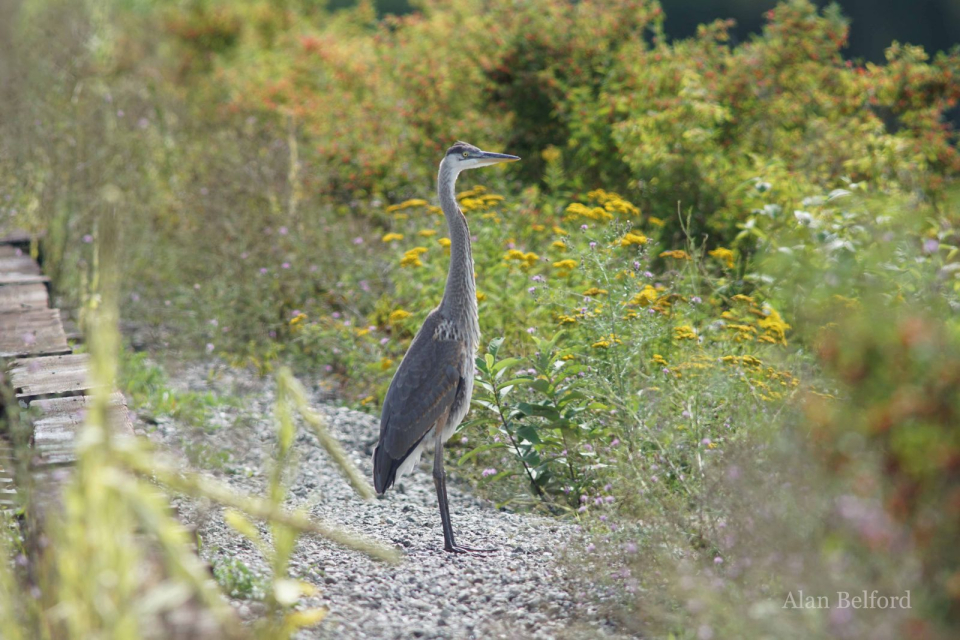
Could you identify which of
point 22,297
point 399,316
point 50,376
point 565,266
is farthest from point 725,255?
point 22,297

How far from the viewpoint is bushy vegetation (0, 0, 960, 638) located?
228 centimetres

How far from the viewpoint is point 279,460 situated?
2379mm

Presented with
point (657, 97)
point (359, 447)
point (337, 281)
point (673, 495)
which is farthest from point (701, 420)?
point (657, 97)

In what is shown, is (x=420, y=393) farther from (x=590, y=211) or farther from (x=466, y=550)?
(x=590, y=211)

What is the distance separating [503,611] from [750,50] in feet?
18.0

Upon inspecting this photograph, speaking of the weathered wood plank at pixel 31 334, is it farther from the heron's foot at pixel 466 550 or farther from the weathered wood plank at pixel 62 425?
the heron's foot at pixel 466 550

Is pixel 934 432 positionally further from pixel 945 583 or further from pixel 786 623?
pixel 786 623

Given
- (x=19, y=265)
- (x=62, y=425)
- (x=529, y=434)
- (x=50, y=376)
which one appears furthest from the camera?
(x=19, y=265)

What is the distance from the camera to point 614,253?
5.36 metres

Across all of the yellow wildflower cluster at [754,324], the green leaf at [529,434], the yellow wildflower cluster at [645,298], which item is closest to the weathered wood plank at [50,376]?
the green leaf at [529,434]

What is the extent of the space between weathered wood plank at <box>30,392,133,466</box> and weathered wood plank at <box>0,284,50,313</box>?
1.73m

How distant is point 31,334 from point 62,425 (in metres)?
1.46

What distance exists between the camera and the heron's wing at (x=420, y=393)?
4020 millimetres

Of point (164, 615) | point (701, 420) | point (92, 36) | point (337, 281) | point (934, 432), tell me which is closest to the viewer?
point (934, 432)
